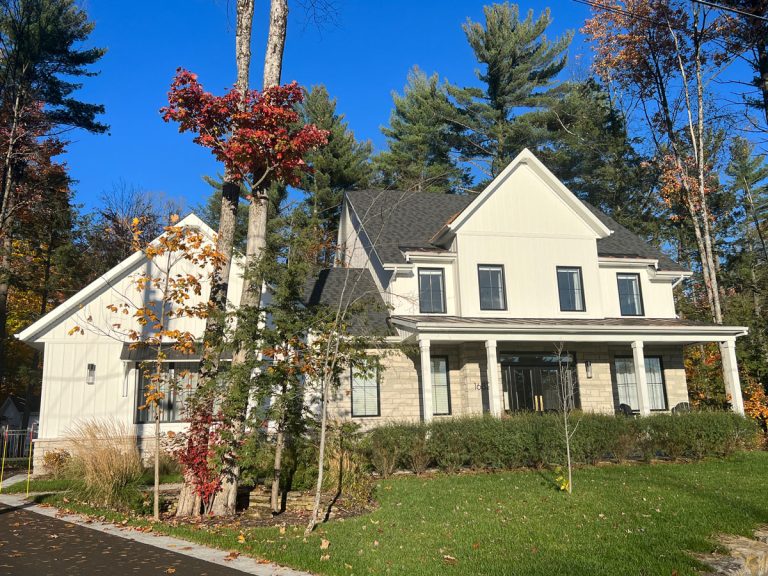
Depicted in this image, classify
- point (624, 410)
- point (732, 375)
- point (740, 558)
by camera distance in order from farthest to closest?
point (624, 410) < point (732, 375) < point (740, 558)

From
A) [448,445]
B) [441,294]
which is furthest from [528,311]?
[448,445]

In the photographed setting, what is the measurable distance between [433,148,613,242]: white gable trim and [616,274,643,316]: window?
1767 millimetres

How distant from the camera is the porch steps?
20.2 ft

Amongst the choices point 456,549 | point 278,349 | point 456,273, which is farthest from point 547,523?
point 456,273

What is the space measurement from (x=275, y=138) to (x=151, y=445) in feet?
Answer: 31.7

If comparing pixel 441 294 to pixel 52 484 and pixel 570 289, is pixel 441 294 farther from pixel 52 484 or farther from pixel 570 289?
pixel 52 484

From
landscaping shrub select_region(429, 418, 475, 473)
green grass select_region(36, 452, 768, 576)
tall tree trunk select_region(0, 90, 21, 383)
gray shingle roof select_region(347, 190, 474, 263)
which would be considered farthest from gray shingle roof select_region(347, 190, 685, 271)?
tall tree trunk select_region(0, 90, 21, 383)

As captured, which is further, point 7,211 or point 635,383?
point 7,211

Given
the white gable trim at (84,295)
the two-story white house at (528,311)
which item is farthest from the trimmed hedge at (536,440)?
the white gable trim at (84,295)

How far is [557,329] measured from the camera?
15781 millimetres

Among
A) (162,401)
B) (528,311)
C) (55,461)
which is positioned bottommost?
(55,461)

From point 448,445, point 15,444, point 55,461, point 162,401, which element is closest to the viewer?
point 448,445

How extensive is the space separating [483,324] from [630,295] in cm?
665

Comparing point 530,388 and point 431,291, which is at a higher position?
point 431,291
